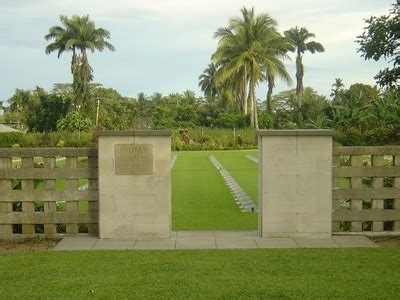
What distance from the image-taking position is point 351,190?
321 inches

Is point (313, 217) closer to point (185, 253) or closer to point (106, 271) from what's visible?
point (185, 253)

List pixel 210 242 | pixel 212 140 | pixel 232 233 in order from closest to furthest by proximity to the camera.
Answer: pixel 210 242, pixel 232 233, pixel 212 140

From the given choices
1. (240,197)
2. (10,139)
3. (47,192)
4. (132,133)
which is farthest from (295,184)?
(10,139)

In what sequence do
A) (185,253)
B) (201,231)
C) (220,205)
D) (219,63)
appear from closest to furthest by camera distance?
(185,253)
(201,231)
(220,205)
(219,63)

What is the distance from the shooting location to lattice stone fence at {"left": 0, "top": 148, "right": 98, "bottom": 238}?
800 centimetres

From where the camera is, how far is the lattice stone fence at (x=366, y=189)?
8.11m

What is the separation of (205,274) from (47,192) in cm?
304

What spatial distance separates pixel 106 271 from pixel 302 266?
6.97 ft

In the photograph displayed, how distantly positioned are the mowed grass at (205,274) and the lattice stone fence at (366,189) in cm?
102

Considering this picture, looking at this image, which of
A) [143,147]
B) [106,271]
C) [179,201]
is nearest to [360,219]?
[143,147]

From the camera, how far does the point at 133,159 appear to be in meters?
7.95

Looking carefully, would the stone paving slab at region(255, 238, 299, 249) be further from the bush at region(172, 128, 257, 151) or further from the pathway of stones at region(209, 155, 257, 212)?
the bush at region(172, 128, 257, 151)

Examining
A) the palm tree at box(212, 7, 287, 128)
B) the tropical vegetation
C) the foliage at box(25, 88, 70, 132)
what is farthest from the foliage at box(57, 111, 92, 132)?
the palm tree at box(212, 7, 287, 128)

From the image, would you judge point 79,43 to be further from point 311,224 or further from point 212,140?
point 311,224
